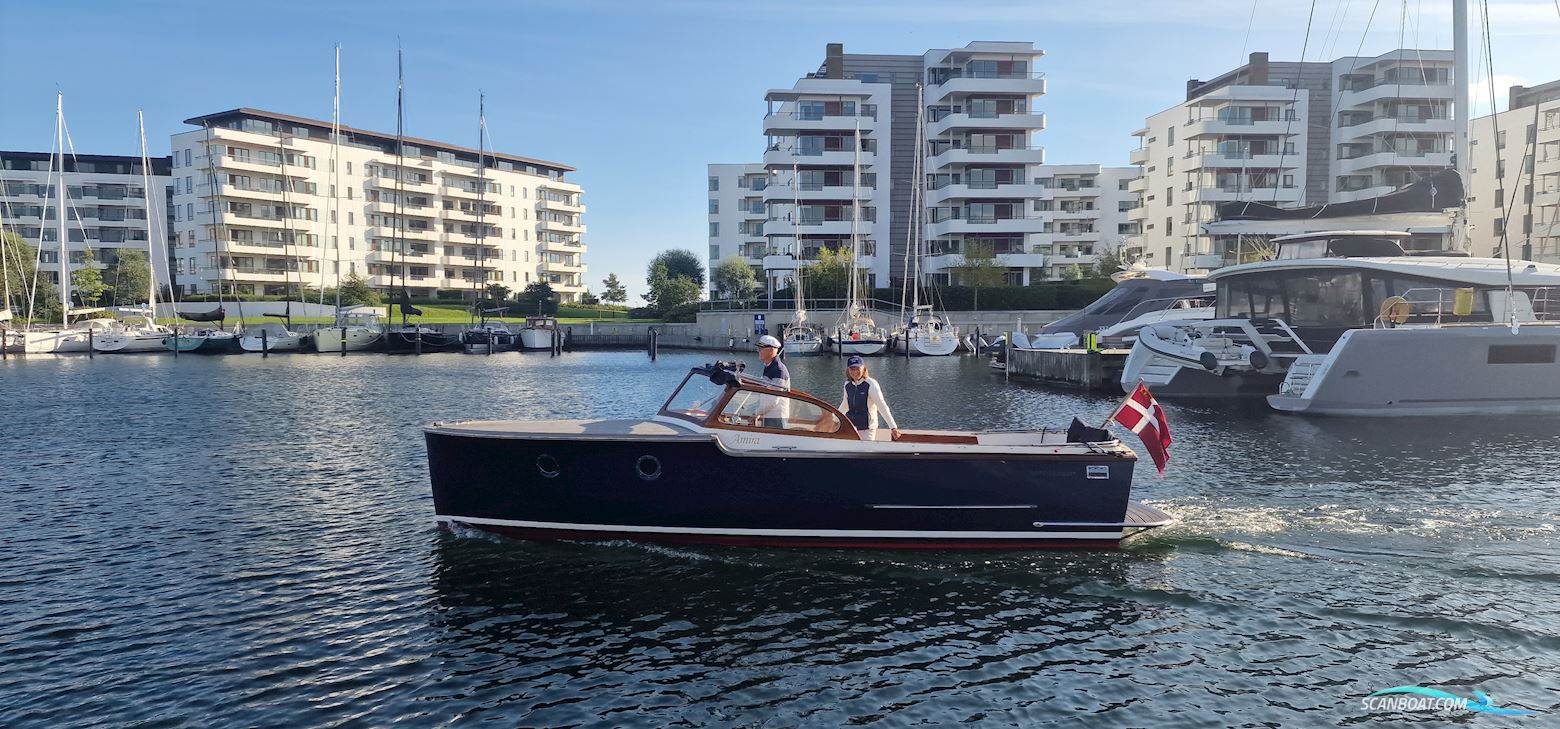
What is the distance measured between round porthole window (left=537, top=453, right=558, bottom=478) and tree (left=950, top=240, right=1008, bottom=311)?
6691 centimetres

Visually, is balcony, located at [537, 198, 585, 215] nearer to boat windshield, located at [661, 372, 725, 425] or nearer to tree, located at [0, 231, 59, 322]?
tree, located at [0, 231, 59, 322]

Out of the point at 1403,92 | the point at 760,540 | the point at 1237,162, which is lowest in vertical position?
the point at 760,540

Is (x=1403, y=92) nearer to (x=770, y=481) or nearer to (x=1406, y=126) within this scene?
(x=1406, y=126)

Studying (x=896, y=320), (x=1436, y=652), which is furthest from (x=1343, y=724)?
(x=896, y=320)

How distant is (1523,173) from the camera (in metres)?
79.1

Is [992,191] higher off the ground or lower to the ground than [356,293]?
higher

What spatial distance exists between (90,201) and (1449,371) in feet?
415

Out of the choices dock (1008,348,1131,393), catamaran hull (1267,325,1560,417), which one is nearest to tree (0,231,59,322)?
dock (1008,348,1131,393)

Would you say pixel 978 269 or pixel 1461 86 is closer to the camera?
pixel 1461 86

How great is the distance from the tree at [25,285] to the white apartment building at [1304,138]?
9244cm

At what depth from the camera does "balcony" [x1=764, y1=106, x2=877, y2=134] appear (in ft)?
279

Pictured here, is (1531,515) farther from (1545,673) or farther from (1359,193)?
(1359,193)

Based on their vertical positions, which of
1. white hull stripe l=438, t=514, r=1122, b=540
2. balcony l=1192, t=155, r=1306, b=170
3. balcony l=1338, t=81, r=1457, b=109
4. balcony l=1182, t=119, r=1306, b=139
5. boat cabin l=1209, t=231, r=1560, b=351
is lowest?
white hull stripe l=438, t=514, r=1122, b=540

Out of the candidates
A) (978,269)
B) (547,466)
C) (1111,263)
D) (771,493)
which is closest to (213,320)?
(978,269)
